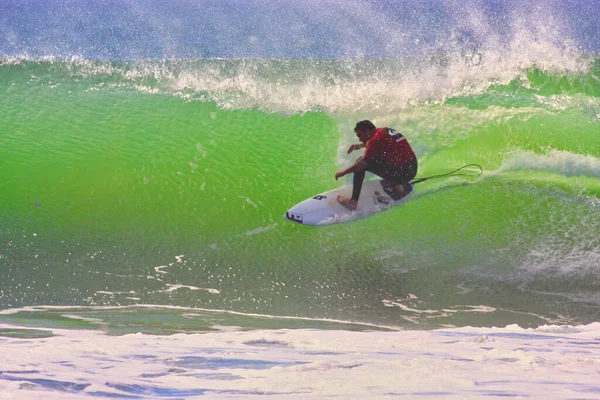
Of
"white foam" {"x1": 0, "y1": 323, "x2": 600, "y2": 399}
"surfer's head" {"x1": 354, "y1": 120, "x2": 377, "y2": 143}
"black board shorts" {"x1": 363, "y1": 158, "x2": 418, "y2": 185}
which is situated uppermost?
"surfer's head" {"x1": 354, "y1": 120, "x2": 377, "y2": 143}

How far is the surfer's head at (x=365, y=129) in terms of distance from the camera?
6164 millimetres

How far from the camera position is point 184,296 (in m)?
6.11

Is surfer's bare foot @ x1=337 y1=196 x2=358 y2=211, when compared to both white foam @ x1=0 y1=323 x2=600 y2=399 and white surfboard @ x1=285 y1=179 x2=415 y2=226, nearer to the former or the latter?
white surfboard @ x1=285 y1=179 x2=415 y2=226

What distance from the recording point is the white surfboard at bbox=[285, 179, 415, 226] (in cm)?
634

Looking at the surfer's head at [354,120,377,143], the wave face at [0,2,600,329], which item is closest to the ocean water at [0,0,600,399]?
the wave face at [0,2,600,329]

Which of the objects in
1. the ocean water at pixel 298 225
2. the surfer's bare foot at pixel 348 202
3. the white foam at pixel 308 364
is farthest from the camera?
the surfer's bare foot at pixel 348 202

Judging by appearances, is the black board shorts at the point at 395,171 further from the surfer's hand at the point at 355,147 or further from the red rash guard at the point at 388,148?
the surfer's hand at the point at 355,147

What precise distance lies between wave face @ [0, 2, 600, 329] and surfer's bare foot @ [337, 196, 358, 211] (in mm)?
205

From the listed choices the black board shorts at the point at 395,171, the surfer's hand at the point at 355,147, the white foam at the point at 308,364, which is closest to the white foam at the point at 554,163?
the black board shorts at the point at 395,171

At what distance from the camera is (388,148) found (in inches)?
243

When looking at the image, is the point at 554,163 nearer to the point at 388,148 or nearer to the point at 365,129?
the point at 388,148

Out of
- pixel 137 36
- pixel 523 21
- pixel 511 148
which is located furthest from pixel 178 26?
pixel 511 148

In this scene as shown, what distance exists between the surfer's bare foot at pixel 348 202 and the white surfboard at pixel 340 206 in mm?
23

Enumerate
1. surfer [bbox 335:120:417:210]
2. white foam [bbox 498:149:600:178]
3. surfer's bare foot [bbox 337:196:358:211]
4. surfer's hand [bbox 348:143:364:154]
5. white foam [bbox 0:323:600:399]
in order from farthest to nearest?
1. white foam [bbox 498:149:600:178]
2. surfer's hand [bbox 348:143:364:154]
3. surfer's bare foot [bbox 337:196:358:211]
4. surfer [bbox 335:120:417:210]
5. white foam [bbox 0:323:600:399]
